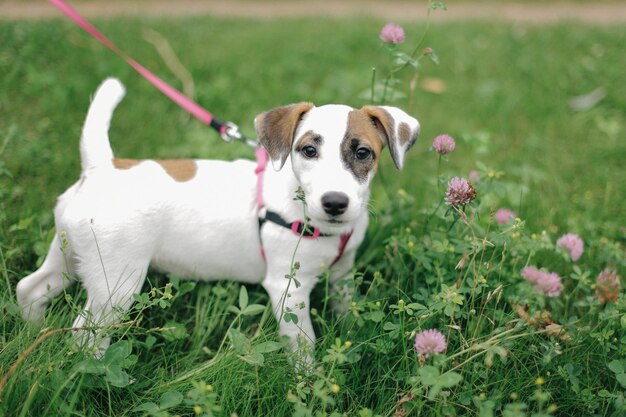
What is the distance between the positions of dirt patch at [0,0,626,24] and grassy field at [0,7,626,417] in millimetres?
699

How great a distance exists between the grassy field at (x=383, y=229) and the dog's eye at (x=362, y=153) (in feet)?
1.51

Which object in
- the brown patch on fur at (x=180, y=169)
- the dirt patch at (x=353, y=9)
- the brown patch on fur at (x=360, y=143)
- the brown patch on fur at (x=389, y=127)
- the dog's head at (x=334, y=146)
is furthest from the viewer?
the dirt patch at (x=353, y=9)

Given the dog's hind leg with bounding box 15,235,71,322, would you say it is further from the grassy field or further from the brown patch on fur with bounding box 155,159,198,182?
the brown patch on fur with bounding box 155,159,198,182

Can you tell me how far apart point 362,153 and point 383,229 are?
0.83 m

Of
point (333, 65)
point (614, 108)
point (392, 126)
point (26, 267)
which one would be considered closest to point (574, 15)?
point (614, 108)

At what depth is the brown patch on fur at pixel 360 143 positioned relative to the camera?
7.98 ft

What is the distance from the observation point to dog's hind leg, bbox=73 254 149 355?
2420mm

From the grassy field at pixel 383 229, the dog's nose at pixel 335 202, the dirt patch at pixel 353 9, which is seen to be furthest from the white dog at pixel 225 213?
the dirt patch at pixel 353 9

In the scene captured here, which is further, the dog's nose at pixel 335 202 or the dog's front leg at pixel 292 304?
the dog's front leg at pixel 292 304

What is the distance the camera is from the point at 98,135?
266cm

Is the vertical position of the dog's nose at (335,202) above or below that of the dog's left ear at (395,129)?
below

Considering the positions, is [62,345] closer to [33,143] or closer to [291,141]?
[291,141]

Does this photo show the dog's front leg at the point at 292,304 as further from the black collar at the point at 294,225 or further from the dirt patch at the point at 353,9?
the dirt patch at the point at 353,9

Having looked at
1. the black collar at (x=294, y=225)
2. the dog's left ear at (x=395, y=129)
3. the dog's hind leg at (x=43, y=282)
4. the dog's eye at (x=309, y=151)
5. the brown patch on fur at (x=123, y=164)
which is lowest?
the dog's hind leg at (x=43, y=282)
